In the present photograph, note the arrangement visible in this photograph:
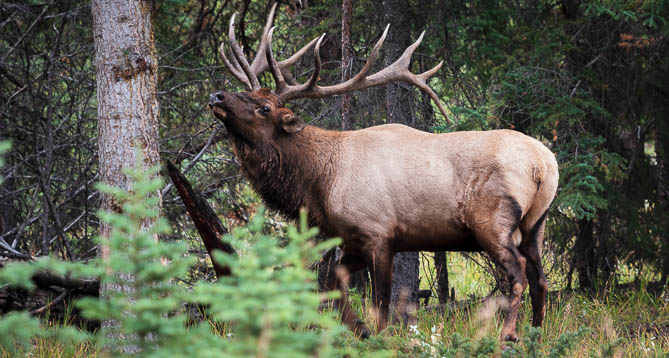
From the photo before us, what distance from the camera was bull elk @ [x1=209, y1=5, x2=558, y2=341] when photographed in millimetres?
5586

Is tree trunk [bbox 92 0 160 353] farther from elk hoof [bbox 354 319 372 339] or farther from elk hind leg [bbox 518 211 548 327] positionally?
elk hind leg [bbox 518 211 548 327]

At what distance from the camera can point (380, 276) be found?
5816 mm

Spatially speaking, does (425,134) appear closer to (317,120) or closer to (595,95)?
(317,120)

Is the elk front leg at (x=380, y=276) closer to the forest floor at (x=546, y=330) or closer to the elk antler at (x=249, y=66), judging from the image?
the forest floor at (x=546, y=330)

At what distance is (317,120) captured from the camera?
8.32 m

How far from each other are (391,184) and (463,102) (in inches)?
102

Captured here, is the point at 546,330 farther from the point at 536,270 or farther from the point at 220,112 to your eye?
the point at 220,112

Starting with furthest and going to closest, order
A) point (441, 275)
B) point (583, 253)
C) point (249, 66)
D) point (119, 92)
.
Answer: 1. point (441, 275)
2. point (583, 253)
3. point (249, 66)
4. point (119, 92)

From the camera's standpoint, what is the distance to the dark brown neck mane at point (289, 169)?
6.20m

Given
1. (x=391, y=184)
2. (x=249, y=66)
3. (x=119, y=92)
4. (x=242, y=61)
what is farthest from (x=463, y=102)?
(x=119, y=92)

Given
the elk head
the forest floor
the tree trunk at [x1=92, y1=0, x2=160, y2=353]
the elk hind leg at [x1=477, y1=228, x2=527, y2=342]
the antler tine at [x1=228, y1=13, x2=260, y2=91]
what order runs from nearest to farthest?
the forest floor < the tree trunk at [x1=92, y1=0, x2=160, y2=353] < the elk hind leg at [x1=477, y1=228, x2=527, y2=342] < the elk head < the antler tine at [x1=228, y1=13, x2=260, y2=91]

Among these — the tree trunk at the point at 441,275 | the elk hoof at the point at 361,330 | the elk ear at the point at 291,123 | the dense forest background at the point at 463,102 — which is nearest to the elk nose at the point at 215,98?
the elk ear at the point at 291,123

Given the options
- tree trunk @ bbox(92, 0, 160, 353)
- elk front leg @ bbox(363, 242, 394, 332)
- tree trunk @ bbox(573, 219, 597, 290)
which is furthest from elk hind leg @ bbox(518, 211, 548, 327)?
tree trunk @ bbox(92, 0, 160, 353)

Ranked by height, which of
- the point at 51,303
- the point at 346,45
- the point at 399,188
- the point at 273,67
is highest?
the point at 346,45
